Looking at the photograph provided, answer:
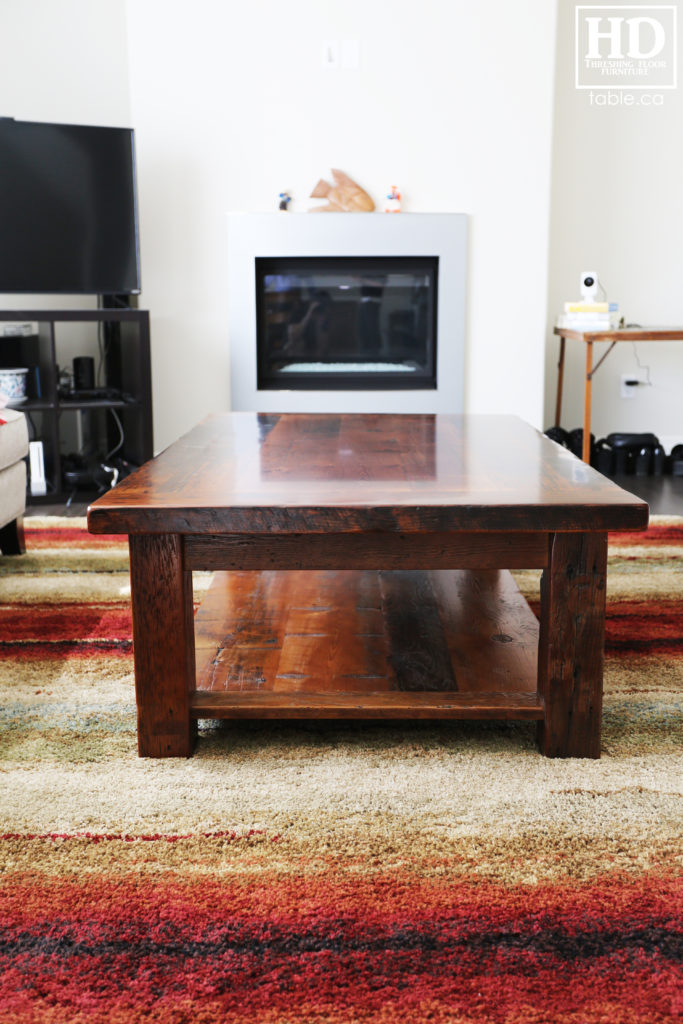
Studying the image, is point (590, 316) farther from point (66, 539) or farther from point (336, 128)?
point (66, 539)

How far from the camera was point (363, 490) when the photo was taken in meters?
1.49

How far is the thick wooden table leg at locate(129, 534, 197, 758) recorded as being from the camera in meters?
1.41

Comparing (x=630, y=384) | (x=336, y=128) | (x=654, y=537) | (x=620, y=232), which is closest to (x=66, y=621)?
(x=654, y=537)

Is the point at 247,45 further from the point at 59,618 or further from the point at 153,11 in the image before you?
the point at 59,618

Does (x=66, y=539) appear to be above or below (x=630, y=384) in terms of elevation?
below

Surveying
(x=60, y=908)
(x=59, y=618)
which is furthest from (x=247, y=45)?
(x=60, y=908)

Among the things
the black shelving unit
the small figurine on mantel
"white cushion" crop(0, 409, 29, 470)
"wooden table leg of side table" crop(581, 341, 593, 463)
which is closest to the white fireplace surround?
the small figurine on mantel

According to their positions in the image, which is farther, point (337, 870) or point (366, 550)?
point (366, 550)

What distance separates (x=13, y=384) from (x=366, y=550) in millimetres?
2585

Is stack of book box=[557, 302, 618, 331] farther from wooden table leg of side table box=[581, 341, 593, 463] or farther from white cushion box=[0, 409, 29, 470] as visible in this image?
white cushion box=[0, 409, 29, 470]

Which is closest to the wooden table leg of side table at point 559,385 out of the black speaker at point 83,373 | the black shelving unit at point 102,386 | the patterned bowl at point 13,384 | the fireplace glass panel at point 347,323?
the fireplace glass panel at point 347,323
